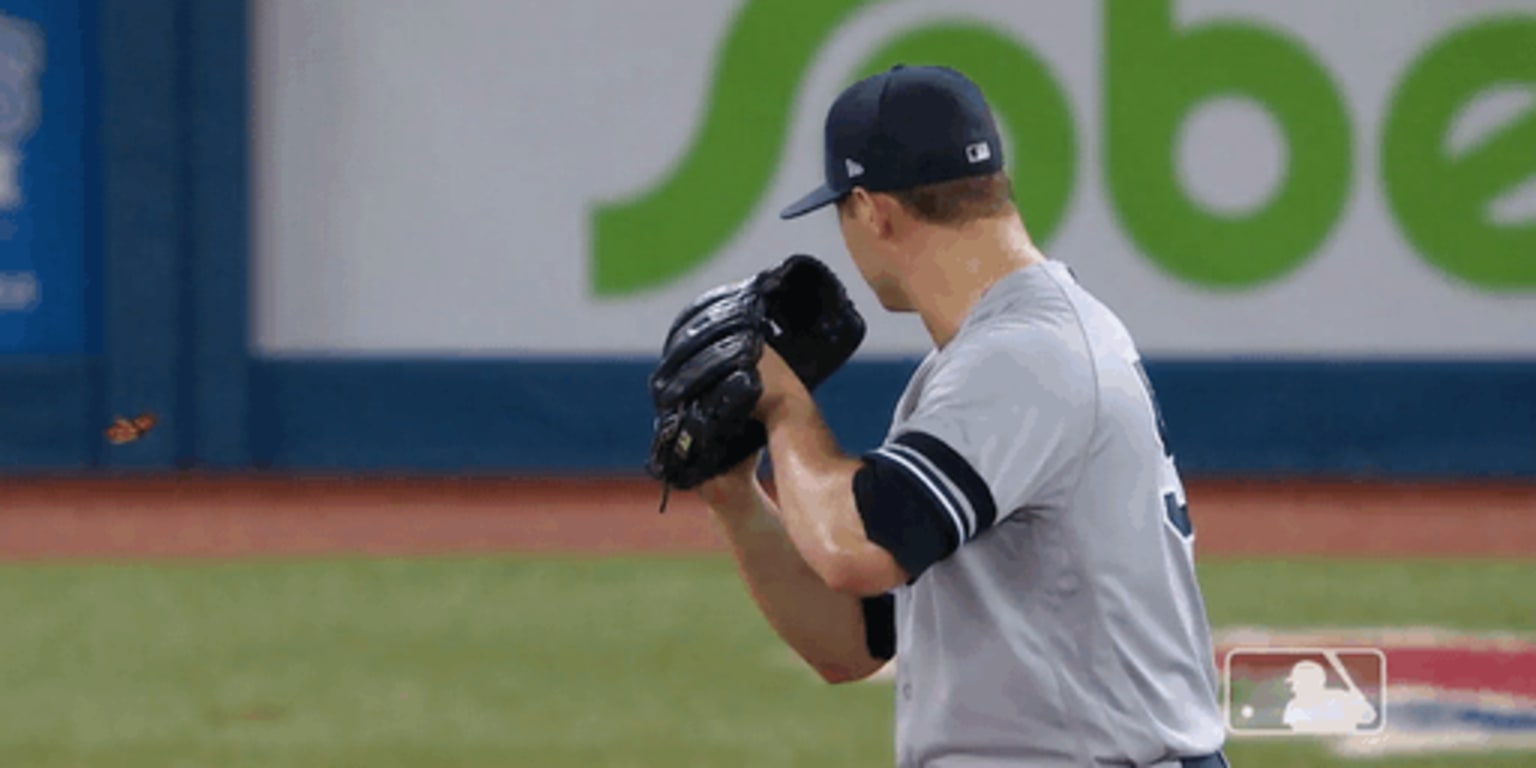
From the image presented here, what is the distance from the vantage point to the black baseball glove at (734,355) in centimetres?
277

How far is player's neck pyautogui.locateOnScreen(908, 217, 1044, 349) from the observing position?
8.89 ft

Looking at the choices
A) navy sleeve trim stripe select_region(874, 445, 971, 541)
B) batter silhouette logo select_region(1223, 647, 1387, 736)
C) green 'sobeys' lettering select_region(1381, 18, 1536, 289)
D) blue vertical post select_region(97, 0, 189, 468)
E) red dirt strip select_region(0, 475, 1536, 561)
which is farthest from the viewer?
green 'sobeys' lettering select_region(1381, 18, 1536, 289)

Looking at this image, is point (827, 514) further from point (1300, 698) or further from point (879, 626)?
point (1300, 698)

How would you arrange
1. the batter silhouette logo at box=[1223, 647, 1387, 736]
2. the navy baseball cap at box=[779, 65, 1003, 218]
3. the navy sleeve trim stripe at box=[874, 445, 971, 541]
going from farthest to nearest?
1. the batter silhouette logo at box=[1223, 647, 1387, 736]
2. the navy baseball cap at box=[779, 65, 1003, 218]
3. the navy sleeve trim stripe at box=[874, 445, 971, 541]

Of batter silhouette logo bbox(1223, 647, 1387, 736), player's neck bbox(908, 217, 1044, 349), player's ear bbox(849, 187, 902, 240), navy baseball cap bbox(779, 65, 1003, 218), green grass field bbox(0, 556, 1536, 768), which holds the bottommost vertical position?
green grass field bbox(0, 556, 1536, 768)

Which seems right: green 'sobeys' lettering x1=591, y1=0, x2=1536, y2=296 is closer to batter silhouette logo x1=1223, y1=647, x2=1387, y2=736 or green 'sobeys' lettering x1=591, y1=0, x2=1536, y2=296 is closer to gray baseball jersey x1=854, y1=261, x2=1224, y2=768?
batter silhouette logo x1=1223, y1=647, x2=1387, y2=736

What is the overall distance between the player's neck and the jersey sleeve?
0.15 metres

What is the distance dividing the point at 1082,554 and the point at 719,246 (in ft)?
33.4

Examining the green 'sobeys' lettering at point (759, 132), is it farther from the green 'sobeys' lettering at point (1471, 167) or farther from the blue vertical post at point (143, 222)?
the blue vertical post at point (143, 222)

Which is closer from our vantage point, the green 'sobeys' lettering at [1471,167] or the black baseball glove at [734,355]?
the black baseball glove at [734,355]

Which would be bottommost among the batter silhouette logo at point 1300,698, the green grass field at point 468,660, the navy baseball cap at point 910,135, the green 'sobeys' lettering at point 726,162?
the green grass field at point 468,660

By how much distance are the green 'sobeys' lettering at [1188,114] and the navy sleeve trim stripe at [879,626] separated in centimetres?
984

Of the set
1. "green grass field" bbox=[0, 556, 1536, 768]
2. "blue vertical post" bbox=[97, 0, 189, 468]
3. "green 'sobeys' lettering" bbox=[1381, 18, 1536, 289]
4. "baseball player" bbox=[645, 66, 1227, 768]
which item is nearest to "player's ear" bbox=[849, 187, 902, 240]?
"baseball player" bbox=[645, 66, 1227, 768]

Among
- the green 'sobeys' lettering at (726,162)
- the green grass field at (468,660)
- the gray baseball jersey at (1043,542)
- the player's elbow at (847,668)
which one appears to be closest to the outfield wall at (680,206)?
the green 'sobeys' lettering at (726,162)
